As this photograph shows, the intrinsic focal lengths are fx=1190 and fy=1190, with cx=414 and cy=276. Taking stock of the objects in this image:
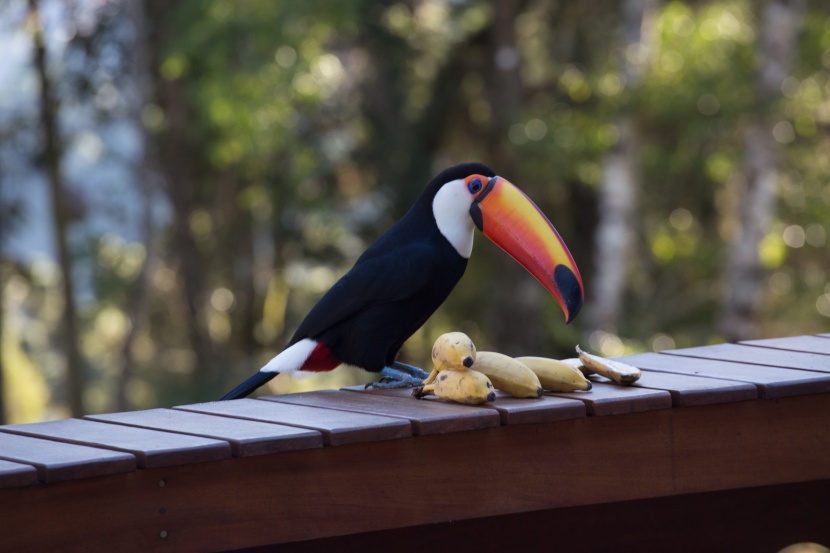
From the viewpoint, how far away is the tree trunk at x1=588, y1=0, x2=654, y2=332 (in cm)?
848

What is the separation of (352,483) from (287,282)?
32.5 feet

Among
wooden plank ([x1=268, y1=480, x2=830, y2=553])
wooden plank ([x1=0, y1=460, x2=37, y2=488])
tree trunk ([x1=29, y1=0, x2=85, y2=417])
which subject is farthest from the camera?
tree trunk ([x1=29, y1=0, x2=85, y2=417])

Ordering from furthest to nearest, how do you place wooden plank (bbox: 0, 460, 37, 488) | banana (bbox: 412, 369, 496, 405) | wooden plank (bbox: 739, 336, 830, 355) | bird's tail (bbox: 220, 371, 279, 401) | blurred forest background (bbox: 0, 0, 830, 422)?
1. blurred forest background (bbox: 0, 0, 830, 422)
2. wooden plank (bbox: 739, 336, 830, 355)
3. bird's tail (bbox: 220, 371, 279, 401)
4. banana (bbox: 412, 369, 496, 405)
5. wooden plank (bbox: 0, 460, 37, 488)

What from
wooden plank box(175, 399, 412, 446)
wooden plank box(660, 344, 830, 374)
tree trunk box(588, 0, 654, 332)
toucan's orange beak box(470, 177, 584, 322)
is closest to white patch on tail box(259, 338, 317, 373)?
wooden plank box(175, 399, 412, 446)

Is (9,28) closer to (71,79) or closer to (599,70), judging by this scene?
(71,79)

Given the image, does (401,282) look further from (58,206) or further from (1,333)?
(1,333)

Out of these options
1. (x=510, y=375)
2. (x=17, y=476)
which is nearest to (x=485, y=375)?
(x=510, y=375)

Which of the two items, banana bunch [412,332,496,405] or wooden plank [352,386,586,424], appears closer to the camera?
wooden plank [352,386,586,424]

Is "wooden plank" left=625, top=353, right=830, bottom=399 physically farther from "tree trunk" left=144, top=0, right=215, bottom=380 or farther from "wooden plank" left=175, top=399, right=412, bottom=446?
"tree trunk" left=144, top=0, right=215, bottom=380

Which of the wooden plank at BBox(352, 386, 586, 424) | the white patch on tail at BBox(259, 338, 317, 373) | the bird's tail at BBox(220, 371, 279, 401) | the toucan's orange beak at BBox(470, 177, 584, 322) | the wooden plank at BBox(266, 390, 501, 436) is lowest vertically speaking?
the wooden plank at BBox(352, 386, 586, 424)

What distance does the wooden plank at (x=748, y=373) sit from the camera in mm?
2330

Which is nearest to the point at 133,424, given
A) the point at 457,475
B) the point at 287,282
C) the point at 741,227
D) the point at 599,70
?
the point at 457,475

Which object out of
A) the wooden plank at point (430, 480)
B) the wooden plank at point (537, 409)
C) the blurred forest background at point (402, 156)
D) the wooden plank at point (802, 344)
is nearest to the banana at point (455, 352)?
the wooden plank at point (537, 409)

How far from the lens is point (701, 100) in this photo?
8164mm
